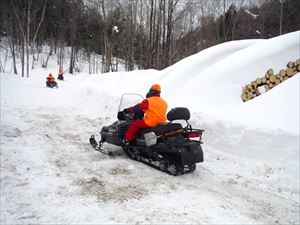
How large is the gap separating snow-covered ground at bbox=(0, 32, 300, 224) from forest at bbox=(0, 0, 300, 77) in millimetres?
9803

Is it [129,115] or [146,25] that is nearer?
[129,115]

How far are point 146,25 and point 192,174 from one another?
19.9 metres

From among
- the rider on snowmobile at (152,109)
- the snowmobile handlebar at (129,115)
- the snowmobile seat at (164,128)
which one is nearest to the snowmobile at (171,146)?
the snowmobile seat at (164,128)

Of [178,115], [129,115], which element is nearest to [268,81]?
[178,115]

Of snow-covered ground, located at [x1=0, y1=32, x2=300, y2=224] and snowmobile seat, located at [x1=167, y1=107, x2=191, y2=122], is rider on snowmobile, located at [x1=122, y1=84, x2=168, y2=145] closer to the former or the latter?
snowmobile seat, located at [x1=167, y1=107, x2=191, y2=122]

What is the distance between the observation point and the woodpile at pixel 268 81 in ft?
25.3

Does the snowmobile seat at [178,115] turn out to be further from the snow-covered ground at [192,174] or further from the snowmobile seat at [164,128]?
the snow-covered ground at [192,174]

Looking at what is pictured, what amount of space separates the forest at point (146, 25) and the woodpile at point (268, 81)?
9.91m

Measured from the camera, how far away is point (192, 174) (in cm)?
454

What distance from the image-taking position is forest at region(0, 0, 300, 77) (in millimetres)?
18428

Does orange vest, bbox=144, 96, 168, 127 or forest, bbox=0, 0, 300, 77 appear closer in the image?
orange vest, bbox=144, 96, 168, 127

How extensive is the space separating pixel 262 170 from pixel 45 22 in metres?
39.9

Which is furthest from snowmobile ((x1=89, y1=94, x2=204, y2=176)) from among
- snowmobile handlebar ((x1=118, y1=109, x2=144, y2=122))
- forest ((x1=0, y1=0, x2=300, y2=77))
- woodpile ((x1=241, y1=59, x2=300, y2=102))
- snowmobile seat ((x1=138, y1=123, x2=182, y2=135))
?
forest ((x1=0, y1=0, x2=300, y2=77))

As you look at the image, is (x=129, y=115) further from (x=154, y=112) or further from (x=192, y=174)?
(x=192, y=174)
